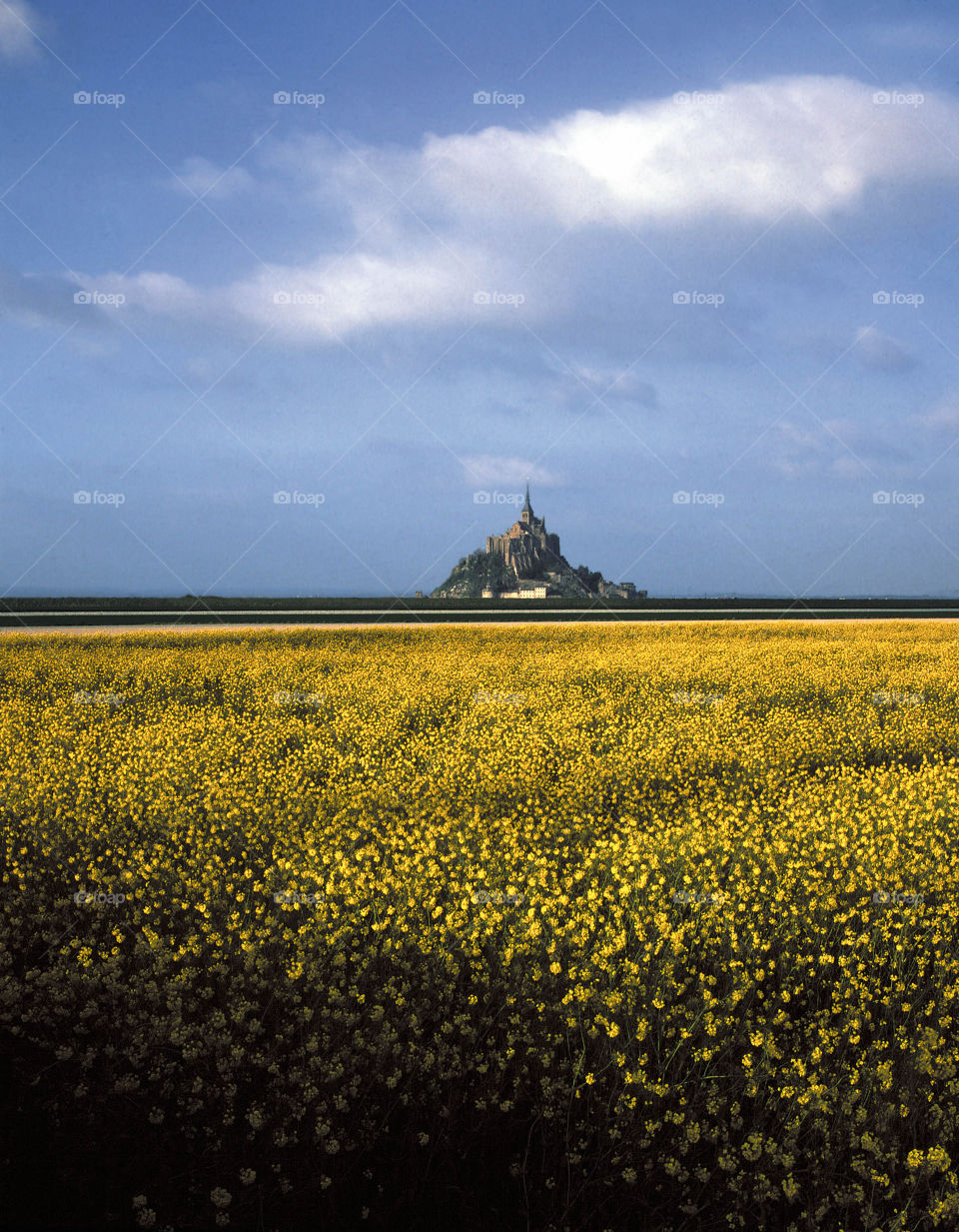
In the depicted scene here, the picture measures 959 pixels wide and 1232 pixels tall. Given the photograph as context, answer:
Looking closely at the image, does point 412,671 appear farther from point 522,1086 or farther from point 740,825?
point 522,1086

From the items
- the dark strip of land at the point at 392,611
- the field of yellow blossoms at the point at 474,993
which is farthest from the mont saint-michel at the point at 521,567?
the field of yellow blossoms at the point at 474,993

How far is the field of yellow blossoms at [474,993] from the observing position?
9.82 feet

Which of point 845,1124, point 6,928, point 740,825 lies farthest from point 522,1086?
point 740,825

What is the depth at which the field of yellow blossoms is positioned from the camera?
299 centimetres

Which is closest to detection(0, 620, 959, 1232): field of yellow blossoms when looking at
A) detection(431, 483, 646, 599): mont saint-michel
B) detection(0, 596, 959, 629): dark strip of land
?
detection(0, 596, 959, 629): dark strip of land

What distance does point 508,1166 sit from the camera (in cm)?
315

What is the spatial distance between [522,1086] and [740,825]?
409 centimetres

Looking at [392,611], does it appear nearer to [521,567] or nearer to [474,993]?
[474,993]

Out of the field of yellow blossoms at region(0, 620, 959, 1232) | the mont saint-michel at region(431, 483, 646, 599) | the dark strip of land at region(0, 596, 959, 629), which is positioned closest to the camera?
the field of yellow blossoms at region(0, 620, 959, 1232)

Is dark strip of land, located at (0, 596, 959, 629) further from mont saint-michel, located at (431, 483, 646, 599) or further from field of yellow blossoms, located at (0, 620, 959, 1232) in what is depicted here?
mont saint-michel, located at (431, 483, 646, 599)

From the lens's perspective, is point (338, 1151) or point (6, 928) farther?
point (6, 928)

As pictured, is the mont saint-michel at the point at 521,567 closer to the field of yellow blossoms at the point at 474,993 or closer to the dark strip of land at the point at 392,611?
the dark strip of land at the point at 392,611

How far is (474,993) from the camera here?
403cm

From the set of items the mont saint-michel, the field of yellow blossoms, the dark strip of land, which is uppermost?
the mont saint-michel
